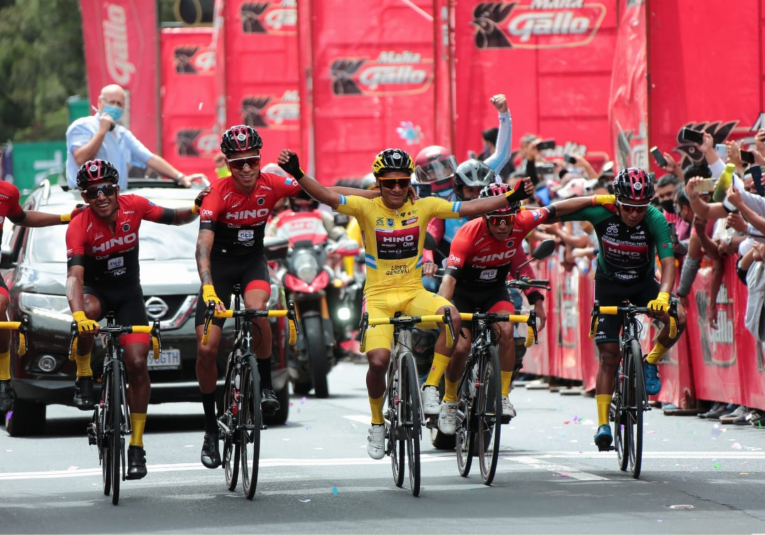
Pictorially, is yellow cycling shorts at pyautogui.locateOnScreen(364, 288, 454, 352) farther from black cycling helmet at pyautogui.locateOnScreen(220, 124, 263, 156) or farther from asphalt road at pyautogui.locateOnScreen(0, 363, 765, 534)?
black cycling helmet at pyautogui.locateOnScreen(220, 124, 263, 156)

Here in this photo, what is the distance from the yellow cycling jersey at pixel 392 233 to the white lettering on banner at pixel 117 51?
82.2 feet

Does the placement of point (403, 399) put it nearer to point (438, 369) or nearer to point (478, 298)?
point (438, 369)

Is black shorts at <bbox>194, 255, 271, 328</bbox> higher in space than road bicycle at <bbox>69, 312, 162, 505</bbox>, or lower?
higher

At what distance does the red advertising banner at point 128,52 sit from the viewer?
34969 mm

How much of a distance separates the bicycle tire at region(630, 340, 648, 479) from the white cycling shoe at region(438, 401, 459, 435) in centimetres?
121

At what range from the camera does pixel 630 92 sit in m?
19.0

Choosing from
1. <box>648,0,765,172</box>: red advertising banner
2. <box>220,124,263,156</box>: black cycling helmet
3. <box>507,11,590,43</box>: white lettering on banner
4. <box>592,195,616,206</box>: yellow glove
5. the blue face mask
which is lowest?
<box>592,195,616,206</box>: yellow glove

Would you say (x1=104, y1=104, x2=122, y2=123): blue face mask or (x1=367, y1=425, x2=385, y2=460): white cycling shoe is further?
(x1=104, y1=104, x2=122, y2=123): blue face mask

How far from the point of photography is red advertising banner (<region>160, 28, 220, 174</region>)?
1517 inches

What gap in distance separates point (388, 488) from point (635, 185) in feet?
8.58

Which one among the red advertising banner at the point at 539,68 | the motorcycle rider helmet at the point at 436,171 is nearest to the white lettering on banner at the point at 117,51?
the red advertising banner at the point at 539,68

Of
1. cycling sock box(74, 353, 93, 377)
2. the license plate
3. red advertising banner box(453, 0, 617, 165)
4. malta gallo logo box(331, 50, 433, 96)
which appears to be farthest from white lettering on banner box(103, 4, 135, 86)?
cycling sock box(74, 353, 93, 377)

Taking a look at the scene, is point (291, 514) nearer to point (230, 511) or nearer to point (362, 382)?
point (230, 511)

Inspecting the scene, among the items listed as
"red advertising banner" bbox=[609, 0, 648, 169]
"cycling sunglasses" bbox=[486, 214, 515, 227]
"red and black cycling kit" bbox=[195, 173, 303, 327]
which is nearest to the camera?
Result: "red and black cycling kit" bbox=[195, 173, 303, 327]
